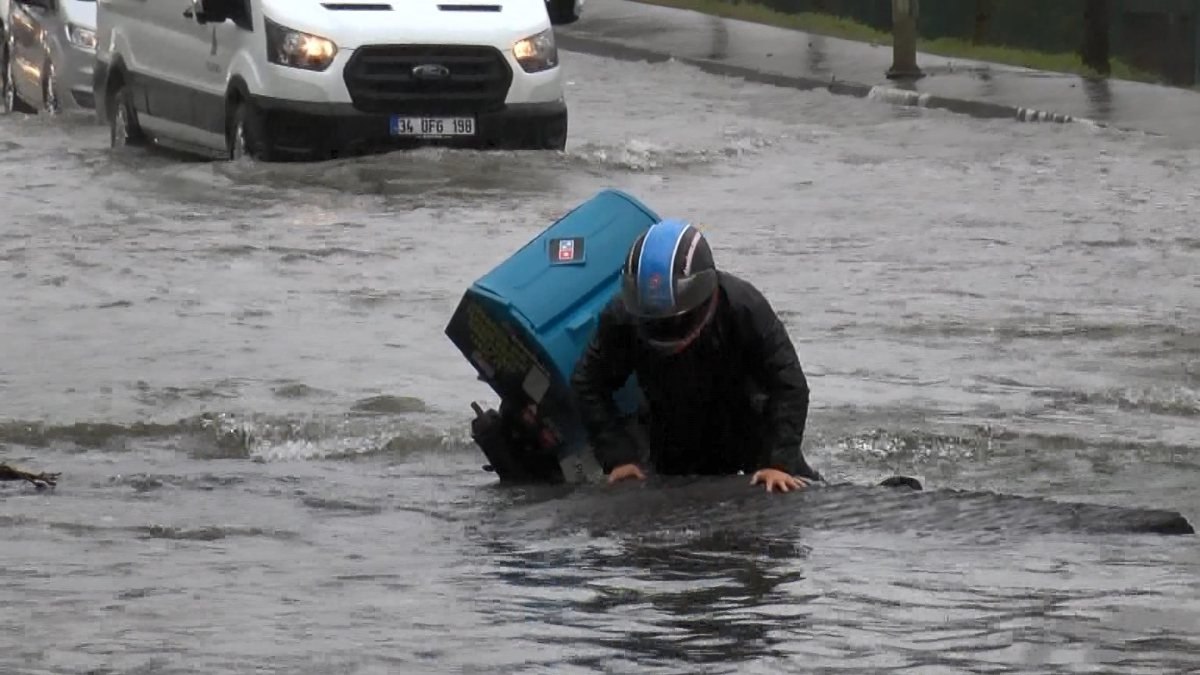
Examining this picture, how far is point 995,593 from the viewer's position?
6.93m

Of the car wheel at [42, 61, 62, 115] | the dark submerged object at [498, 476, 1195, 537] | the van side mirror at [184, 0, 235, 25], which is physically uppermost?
the van side mirror at [184, 0, 235, 25]

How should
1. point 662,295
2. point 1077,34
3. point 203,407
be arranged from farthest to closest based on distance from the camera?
point 1077,34 < point 203,407 < point 662,295

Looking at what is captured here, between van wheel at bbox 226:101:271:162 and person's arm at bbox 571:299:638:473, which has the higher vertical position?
person's arm at bbox 571:299:638:473

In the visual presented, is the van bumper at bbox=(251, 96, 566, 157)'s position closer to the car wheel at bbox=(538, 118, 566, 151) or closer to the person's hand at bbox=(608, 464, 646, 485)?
the car wheel at bbox=(538, 118, 566, 151)

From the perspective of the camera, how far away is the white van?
56.7 ft

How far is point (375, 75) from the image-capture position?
17281 millimetres

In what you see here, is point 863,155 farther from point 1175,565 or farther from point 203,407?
point 1175,565

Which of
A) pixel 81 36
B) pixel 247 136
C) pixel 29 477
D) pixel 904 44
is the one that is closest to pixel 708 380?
pixel 29 477

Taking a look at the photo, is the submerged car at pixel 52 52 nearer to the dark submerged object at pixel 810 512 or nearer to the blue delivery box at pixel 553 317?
the blue delivery box at pixel 553 317

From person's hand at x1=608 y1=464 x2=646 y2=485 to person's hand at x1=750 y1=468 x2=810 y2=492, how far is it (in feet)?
1.21

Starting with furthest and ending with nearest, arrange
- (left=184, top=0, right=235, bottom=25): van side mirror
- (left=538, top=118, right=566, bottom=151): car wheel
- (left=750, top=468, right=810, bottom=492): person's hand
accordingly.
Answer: (left=538, top=118, right=566, bottom=151): car wheel → (left=184, top=0, right=235, bottom=25): van side mirror → (left=750, top=468, right=810, bottom=492): person's hand

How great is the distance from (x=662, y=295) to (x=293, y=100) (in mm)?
9813

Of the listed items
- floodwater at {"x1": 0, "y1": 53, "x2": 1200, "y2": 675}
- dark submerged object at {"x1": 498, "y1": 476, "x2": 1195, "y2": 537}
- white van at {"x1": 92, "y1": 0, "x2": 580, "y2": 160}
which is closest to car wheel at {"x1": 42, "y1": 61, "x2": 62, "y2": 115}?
floodwater at {"x1": 0, "y1": 53, "x2": 1200, "y2": 675}

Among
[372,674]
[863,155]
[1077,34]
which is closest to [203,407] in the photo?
[372,674]
